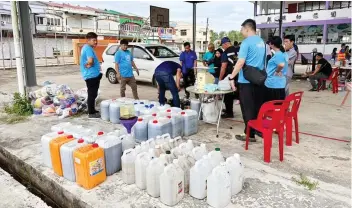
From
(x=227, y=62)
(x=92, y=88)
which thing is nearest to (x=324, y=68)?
(x=227, y=62)

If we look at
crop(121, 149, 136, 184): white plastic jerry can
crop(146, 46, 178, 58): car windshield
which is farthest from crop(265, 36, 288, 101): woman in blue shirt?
crop(146, 46, 178, 58): car windshield

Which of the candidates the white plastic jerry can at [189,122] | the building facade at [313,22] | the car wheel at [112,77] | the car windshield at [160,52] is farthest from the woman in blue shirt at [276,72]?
the building facade at [313,22]

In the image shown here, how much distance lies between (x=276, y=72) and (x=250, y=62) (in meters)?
0.73

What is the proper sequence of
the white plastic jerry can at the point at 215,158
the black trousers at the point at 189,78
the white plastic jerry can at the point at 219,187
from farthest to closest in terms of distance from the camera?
the black trousers at the point at 189,78
the white plastic jerry can at the point at 215,158
the white plastic jerry can at the point at 219,187

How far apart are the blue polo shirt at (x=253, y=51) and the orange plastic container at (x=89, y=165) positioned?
7.17 feet

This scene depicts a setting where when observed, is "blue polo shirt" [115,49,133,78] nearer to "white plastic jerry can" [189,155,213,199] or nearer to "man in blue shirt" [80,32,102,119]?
"man in blue shirt" [80,32,102,119]

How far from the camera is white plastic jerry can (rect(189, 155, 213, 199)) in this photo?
241 cm

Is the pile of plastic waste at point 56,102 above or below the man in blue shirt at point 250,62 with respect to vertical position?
below

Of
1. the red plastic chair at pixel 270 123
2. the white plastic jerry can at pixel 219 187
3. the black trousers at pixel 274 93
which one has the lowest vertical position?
the white plastic jerry can at pixel 219 187

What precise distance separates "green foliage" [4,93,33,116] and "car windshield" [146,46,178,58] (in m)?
4.28

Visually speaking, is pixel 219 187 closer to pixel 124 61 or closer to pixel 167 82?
pixel 167 82

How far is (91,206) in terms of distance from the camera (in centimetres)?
244

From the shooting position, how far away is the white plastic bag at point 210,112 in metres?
4.60

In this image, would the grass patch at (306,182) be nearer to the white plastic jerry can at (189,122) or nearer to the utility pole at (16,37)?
the white plastic jerry can at (189,122)
